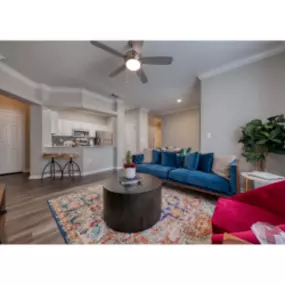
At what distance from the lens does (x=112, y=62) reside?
8.71ft

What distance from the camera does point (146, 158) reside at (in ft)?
11.9

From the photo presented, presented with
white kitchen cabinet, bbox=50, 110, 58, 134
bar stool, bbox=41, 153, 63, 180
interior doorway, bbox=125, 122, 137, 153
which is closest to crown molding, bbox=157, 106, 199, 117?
interior doorway, bbox=125, 122, 137, 153

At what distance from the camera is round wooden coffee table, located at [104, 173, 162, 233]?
140 centimetres

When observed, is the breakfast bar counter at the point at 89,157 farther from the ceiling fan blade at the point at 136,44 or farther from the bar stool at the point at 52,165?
the ceiling fan blade at the point at 136,44

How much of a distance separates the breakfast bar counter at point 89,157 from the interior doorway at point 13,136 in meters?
1.42

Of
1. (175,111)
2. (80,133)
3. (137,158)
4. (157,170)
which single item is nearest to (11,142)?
(80,133)

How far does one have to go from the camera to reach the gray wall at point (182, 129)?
18.9ft

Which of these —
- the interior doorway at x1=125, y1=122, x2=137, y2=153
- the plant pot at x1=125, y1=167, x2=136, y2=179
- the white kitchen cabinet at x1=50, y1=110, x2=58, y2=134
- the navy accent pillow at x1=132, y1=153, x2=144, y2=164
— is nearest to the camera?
the plant pot at x1=125, y1=167, x2=136, y2=179

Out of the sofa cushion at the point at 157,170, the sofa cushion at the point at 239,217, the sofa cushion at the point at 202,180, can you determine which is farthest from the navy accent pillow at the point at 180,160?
the sofa cushion at the point at 239,217

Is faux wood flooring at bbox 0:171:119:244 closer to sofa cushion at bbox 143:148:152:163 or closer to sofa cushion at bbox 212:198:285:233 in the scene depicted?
sofa cushion at bbox 212:198:285:233

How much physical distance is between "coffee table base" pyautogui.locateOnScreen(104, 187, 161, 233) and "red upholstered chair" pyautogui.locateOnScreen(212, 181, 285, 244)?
2.30 ft
